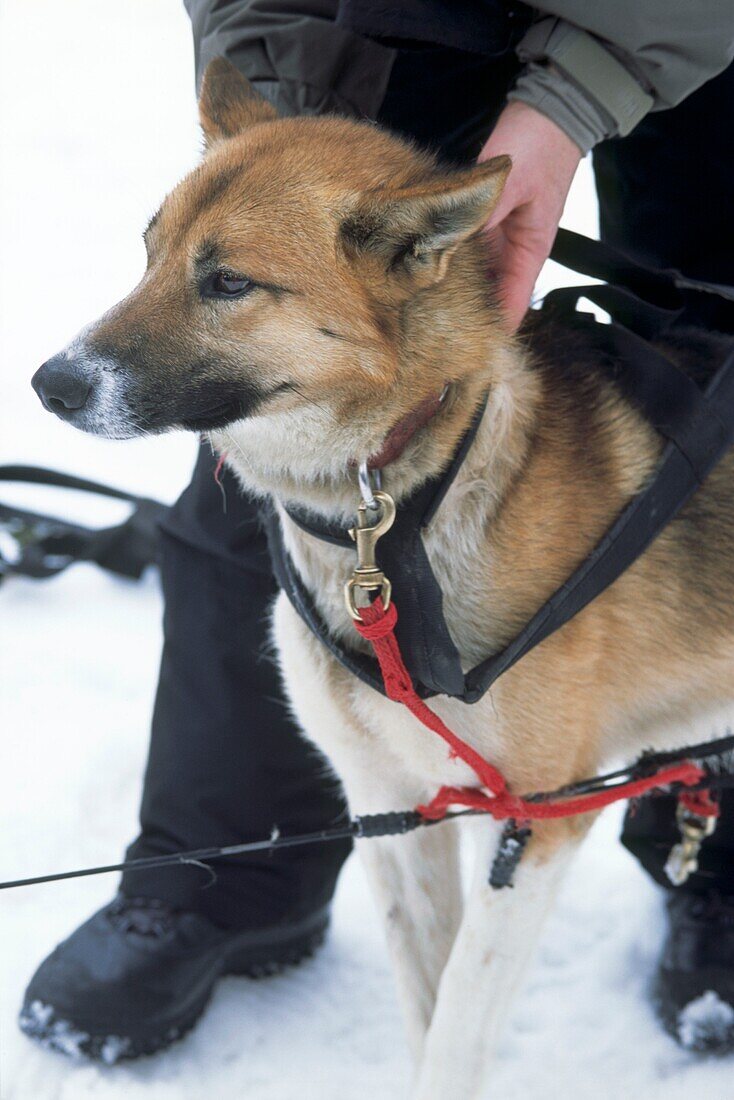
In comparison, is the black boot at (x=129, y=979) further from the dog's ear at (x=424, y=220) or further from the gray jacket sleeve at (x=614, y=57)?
the gray jacket sleeve at (x=614, y=57)

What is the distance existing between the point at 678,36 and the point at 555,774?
50.3 inches

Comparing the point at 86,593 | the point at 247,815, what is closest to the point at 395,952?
the point at 247,815

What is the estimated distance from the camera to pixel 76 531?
4.30 m

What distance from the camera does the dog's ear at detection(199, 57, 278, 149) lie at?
6.60ft

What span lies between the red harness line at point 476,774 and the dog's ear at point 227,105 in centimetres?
92

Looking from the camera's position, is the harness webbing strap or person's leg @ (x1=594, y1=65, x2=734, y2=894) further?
the harness webbing strap

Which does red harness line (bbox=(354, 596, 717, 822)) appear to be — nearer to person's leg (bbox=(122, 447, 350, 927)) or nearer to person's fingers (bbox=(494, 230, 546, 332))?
person's fingers (bbox=(494, 230, 546, 332))

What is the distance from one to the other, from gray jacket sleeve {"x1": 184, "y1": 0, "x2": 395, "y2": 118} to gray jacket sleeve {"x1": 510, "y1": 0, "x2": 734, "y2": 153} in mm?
329

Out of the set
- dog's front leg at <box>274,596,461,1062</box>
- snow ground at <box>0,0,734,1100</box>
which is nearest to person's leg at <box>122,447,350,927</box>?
snow ground at <box>0,0,734,1100</box>

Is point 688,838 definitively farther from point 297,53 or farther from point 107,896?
point 297,53

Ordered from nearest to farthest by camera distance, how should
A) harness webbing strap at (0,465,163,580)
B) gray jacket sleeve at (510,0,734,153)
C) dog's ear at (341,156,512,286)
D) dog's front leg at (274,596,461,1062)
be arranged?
dog's ear at (341,156,512,286) → gray jacket sleeve at (510,0,734,153) → dog's front leg at (274,596,461,1062) → harness webbing strap at (0,465,163,580)

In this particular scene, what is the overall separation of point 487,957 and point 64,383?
125 cm

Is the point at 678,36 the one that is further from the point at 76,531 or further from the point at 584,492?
the point at 76,531

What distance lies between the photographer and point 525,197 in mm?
1885
